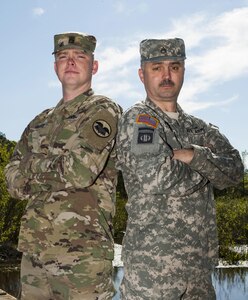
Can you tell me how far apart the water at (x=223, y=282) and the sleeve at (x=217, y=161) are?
7.51m

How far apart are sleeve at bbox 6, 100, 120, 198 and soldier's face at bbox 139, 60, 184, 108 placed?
0.24 m

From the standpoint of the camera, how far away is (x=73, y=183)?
282cm

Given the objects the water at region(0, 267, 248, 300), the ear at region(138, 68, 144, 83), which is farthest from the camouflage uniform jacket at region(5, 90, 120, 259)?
the water at region(0, 267, 248, 300)

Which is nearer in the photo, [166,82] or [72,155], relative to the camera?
[72,155]

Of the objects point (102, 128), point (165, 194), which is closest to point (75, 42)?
point (102, 128)

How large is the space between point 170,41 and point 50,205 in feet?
3.75

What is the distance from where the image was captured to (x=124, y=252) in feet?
9.35

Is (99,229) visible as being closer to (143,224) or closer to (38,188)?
(143,224)

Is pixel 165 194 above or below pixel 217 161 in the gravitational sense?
below

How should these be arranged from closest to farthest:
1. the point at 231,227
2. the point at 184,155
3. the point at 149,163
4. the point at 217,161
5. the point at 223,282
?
the point at 149,163
the point at 184,155
the point at 217,161
the point at 223,282
the point at 231,227

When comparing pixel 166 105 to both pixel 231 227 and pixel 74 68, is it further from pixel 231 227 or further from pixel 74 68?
pixel 231 227

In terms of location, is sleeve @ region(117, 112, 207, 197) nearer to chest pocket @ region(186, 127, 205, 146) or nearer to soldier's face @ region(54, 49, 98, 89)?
chest pocket @ region(186, 127, 205, 146)

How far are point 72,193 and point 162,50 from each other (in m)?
0.95

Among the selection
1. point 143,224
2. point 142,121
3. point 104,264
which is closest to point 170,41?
point 142,121
